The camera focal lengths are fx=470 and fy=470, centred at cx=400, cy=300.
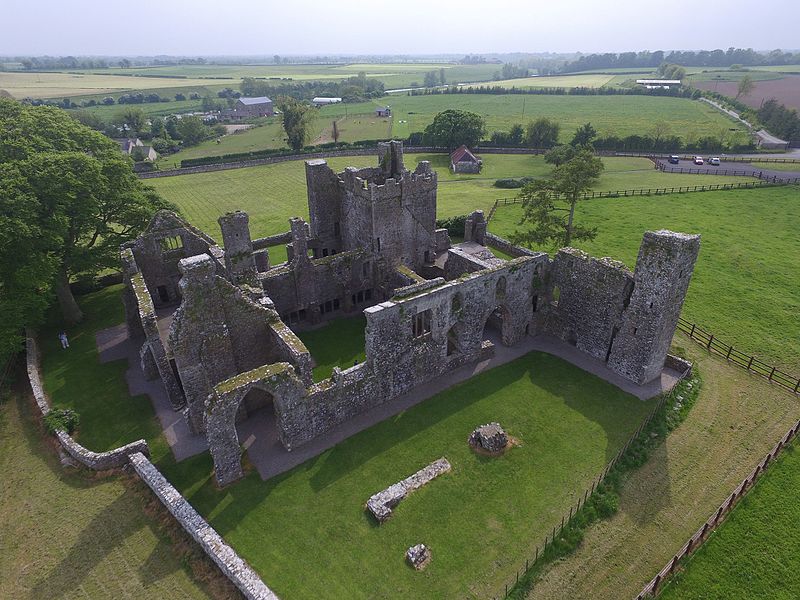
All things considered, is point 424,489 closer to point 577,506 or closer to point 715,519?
point 577,506

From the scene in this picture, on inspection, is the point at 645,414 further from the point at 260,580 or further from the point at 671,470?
the point at 260,580

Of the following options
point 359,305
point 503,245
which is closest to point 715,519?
point 359,305

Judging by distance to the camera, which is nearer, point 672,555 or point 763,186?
point 672,555

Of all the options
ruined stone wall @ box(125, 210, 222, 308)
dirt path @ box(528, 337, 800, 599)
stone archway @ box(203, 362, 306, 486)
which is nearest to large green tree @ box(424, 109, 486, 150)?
ruined stone wall @ box(125, 210, 222, 308)

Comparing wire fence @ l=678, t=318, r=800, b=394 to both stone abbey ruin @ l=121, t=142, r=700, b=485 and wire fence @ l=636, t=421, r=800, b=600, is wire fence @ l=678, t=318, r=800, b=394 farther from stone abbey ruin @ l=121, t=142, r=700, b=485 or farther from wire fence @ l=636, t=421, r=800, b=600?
stone abbey ruin @ l=121, t=142, r=700, b=485

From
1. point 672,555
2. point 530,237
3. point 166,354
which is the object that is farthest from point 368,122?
point 672,555
